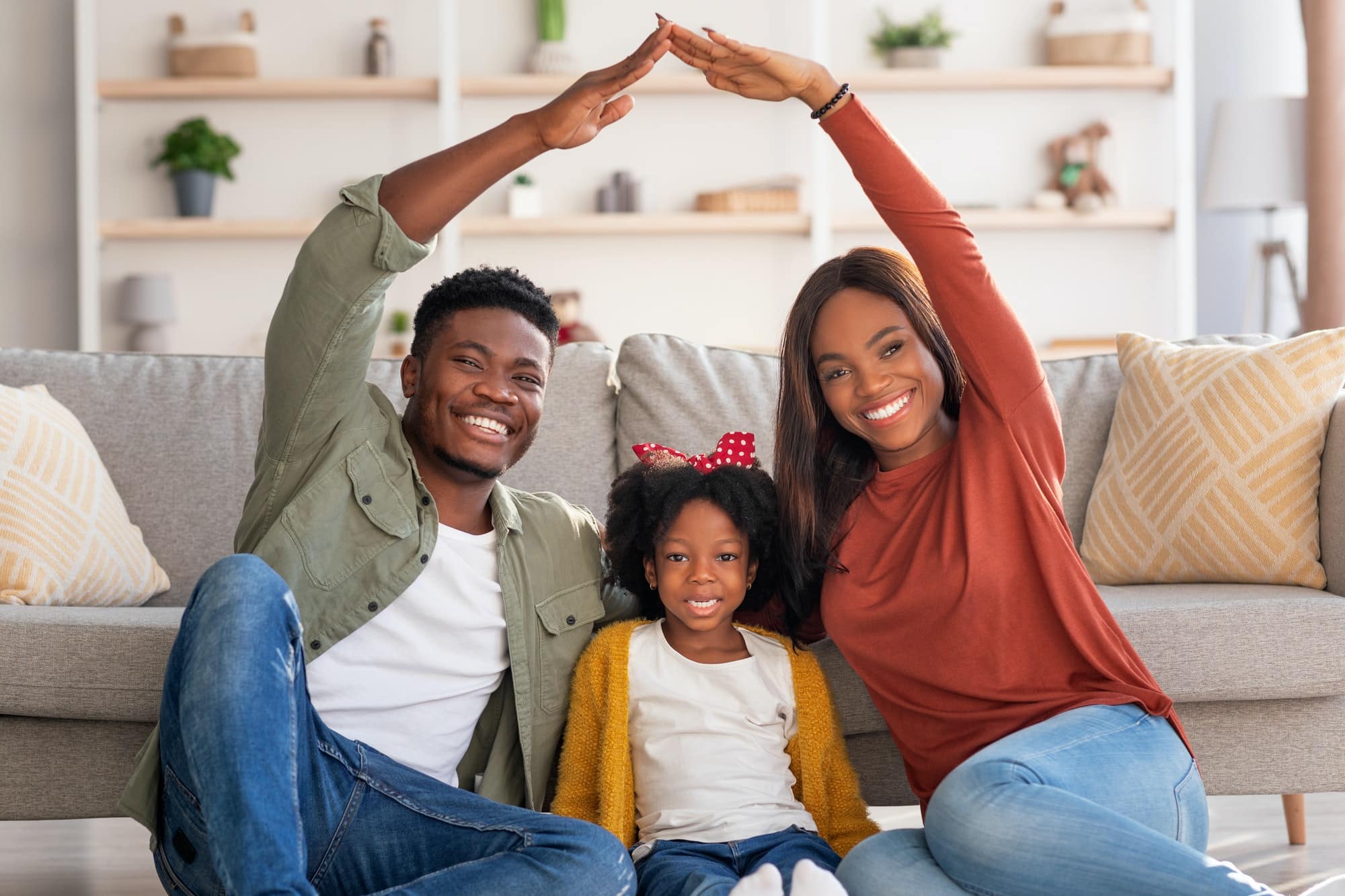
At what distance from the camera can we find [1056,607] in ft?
4.75

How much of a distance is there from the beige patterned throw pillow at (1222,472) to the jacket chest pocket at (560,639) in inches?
39.7

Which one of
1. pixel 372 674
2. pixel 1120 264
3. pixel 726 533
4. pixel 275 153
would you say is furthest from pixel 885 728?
pixel 275 153

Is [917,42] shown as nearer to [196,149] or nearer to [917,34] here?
[917,34]

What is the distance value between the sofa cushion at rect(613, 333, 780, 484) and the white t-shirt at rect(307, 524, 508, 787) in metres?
0.66

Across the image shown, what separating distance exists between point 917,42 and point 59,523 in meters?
3.64

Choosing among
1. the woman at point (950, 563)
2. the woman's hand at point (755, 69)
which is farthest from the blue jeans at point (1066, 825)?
the woman's hand at point (755, 69)

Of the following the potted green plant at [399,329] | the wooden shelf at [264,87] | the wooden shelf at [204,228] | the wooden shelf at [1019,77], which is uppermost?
the wooden shelf at [1019,77]

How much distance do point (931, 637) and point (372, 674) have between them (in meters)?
0.68

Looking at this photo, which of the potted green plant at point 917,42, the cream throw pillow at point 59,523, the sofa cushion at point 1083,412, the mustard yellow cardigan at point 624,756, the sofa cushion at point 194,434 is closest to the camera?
the mustard yellow cardigan at point 624,756

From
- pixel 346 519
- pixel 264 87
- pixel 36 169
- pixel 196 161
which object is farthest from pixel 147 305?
pixel 346 519

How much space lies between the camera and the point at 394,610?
1.53 meters

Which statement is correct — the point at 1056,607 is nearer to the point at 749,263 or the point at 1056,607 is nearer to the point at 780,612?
the point at 780,612

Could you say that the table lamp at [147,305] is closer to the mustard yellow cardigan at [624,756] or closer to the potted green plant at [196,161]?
the potted green plant at [196,161]

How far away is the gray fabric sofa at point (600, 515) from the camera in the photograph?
1.71 m
